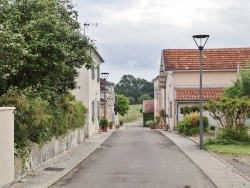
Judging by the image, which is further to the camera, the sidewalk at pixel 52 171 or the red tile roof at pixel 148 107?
the red tile roof at pixel 148 107

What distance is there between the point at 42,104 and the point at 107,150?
23.6 feet

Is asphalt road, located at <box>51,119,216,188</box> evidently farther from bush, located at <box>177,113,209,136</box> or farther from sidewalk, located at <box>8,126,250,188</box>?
bush, located at <box>177,113,209,136</box>

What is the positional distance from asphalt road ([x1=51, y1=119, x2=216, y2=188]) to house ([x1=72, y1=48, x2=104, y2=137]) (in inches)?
465

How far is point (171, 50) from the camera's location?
1724 inches

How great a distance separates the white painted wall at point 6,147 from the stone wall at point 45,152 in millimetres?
847

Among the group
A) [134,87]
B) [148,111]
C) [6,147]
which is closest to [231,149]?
[6,147]

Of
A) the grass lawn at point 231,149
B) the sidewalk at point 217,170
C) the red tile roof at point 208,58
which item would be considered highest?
the red tile roof at point 208,58

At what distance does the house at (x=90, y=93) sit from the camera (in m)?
33.1

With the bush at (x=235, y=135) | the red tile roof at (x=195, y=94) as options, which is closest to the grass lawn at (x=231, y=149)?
the bush at (x=235, y=135)

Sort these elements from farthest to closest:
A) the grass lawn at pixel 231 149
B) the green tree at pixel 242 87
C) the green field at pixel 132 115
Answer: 1. the green field at pixel 132 115
2. the green tree at pixel 242 87
3. the grass lawn at pixel 231 149

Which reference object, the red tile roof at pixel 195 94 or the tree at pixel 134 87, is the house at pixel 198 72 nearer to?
the red tile roof at pixel 195 94

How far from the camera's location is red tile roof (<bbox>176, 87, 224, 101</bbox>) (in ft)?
127

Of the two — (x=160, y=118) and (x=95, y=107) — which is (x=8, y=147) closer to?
(x=95, y=107)

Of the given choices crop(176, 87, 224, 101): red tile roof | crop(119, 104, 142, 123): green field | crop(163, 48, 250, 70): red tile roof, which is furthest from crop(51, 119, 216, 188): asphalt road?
crop(119, 104, 142, 123): green field
